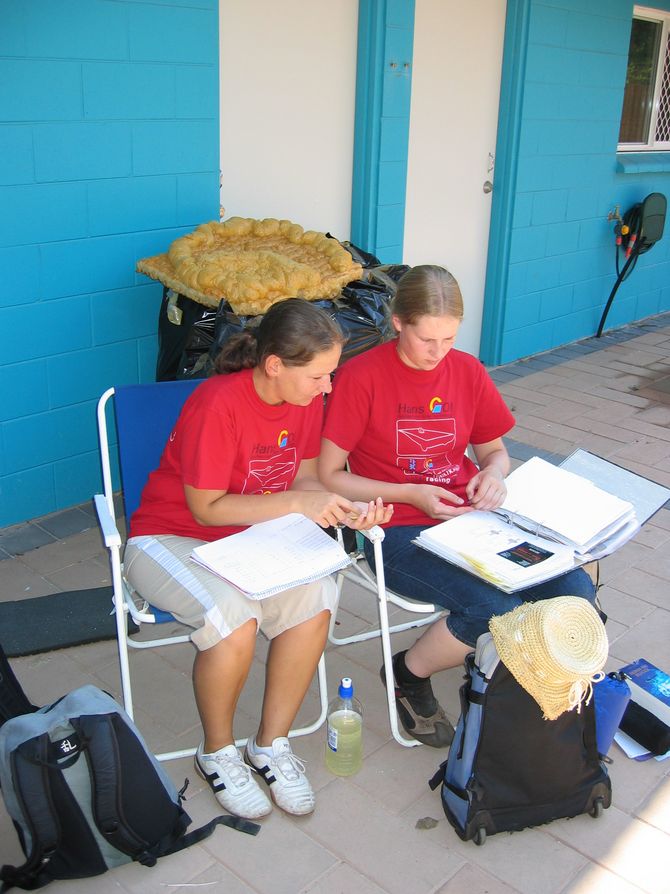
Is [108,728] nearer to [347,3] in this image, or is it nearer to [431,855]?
[431,855]

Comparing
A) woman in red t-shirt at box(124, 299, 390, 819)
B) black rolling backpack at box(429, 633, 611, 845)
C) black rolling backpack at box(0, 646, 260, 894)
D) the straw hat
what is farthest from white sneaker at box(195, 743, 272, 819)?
the straw hat

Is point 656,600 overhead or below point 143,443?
below

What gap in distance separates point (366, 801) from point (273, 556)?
2.20 ft

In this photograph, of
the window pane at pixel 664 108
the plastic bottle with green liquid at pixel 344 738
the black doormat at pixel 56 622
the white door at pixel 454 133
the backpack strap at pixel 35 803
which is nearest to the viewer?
the backpack strap at pixel 35 803

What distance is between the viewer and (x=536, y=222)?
583 cm

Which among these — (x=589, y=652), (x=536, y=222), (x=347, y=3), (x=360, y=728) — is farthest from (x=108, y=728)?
(x=536, y=222)

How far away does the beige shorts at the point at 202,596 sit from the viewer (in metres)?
2.17

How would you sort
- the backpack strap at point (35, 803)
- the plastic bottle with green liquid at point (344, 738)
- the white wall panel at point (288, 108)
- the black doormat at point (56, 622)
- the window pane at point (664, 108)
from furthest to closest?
the window pane at point (664, 108)
the white wall panel at point (288, 108)
the black doormat at point (56, 622)
the plastic bottle with green liquid at point (344, 738)
the backpack strap at point (35, 803)

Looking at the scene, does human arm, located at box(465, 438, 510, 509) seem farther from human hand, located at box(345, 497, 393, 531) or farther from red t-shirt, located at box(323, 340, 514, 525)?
human hand, located at box(345, 497, 393, 531)

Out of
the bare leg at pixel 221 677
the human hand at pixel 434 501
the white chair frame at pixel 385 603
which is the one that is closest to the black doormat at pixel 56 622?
the bare leg at pixel 221 677

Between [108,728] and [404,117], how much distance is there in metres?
3.65

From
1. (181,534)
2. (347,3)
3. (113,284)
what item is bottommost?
(181,534)

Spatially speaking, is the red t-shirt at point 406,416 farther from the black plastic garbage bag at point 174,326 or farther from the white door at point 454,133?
the white door at point 454,133

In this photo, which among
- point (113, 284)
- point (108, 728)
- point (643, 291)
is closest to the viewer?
point (108, 728)
